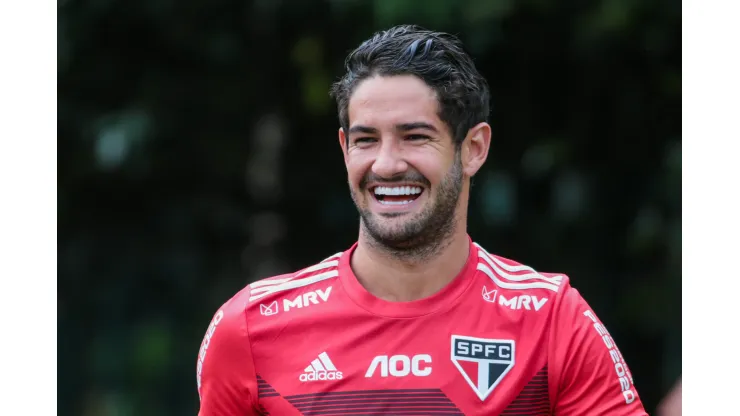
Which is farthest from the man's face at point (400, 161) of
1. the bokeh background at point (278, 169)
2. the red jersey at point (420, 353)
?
the bokeh background at point (278, 169)

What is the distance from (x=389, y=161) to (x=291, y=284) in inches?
23.3

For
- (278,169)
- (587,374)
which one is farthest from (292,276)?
(278,169)

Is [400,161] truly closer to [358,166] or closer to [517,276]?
[358,166]

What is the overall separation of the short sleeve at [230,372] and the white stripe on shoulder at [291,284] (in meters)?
0.09

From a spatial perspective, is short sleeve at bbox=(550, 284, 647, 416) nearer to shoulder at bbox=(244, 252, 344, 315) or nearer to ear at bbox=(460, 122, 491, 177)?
ear at bbox=(460, 122, 491, 177)

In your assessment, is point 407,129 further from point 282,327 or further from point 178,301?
point 178,301

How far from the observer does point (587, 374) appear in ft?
9.65

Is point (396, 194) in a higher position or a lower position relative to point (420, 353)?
higher

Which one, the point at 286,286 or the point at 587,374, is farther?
the point at 286,286

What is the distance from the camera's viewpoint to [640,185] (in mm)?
6465

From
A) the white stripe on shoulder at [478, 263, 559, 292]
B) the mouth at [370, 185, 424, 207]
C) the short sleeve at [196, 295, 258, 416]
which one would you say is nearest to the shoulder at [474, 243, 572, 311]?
the white stripe on shoulder at [478, 263, 559, 292]

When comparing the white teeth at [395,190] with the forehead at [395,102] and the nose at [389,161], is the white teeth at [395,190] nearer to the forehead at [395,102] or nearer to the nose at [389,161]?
the nose at [389,161]

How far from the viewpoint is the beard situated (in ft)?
9.98

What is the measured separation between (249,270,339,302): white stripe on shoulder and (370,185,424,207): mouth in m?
0.38
